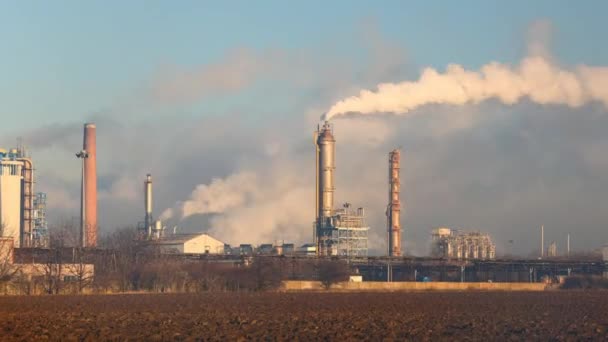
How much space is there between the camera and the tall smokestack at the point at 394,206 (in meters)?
98.0

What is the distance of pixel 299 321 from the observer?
103 feet

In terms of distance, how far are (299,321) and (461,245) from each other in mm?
87230

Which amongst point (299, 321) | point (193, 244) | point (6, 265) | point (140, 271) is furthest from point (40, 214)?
point (299, 321)

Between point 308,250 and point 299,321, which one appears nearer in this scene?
point 299,321

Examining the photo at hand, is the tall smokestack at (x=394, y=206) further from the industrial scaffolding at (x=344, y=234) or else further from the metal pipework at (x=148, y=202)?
the metal pipework at (x=148, y=202)

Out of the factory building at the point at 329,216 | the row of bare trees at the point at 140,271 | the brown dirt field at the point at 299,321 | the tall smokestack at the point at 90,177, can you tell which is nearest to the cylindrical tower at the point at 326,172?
the factory building at the point at 329,216

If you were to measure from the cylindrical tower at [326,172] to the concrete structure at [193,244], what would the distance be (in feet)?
52.4

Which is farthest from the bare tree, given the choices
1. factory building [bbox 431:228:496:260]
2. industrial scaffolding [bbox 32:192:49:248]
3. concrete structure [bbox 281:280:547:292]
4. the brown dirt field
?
factory building [bbox 431:228:496:260]

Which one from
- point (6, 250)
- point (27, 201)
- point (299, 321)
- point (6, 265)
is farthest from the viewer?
point (27, 201)

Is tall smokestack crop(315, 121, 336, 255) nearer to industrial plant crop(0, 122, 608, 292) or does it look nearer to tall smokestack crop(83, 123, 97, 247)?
industrial plant crop(0, 122, 608, 292)

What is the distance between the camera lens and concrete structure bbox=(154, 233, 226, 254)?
103188mm

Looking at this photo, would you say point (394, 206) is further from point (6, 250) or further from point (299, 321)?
point (299, 321)

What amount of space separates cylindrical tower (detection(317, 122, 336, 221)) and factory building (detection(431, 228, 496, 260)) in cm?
2627

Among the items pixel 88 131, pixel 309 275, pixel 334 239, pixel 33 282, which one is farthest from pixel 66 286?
pixel 334 239
